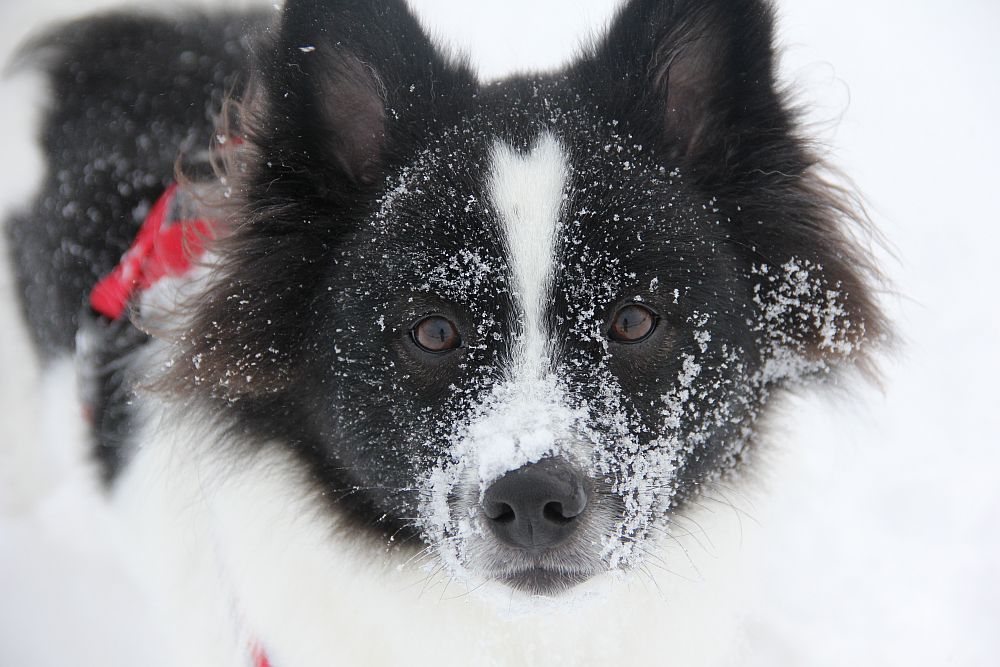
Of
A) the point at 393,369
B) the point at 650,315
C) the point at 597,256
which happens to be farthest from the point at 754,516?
the point at 393,369

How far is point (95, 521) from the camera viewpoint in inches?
163

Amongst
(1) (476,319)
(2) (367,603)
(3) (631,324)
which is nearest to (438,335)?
(1) (476,319)

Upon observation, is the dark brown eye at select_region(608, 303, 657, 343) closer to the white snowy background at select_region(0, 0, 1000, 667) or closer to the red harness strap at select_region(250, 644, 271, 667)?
the white snowy background at select_region(0, 0, 1000, 667)

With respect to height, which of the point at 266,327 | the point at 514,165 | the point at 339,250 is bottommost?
the point at 266,327

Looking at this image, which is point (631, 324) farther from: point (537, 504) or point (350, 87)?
point (350, 87)

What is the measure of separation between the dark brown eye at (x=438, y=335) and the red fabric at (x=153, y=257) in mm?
929

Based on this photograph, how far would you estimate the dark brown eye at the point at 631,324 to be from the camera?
225 cm

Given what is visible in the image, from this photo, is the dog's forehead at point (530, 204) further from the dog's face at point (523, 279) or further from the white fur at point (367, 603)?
the white fur at point (367, 603)

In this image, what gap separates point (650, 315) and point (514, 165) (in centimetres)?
57

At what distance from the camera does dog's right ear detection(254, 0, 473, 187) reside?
2275mm

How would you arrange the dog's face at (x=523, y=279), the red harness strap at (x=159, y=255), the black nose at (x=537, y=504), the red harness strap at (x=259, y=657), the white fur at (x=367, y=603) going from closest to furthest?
the black nose at (x=537, y=504), the dog's face at (x=523, y=279), the white fur at (x=367, y=603), the red harness strap at (x=259, y=657), the red harness strap at (x=159, y=255)

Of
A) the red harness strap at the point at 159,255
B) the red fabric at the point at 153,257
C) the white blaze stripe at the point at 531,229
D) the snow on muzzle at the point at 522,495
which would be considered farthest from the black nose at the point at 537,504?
the red fabric at the point at 153,257

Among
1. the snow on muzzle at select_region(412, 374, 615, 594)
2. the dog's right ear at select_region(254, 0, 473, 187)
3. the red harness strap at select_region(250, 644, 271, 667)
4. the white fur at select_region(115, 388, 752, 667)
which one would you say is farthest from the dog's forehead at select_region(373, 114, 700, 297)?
the red harness strap at select_region(250, 644, 271, 667)

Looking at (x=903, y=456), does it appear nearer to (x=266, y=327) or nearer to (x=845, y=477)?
(x=845, y=477)
